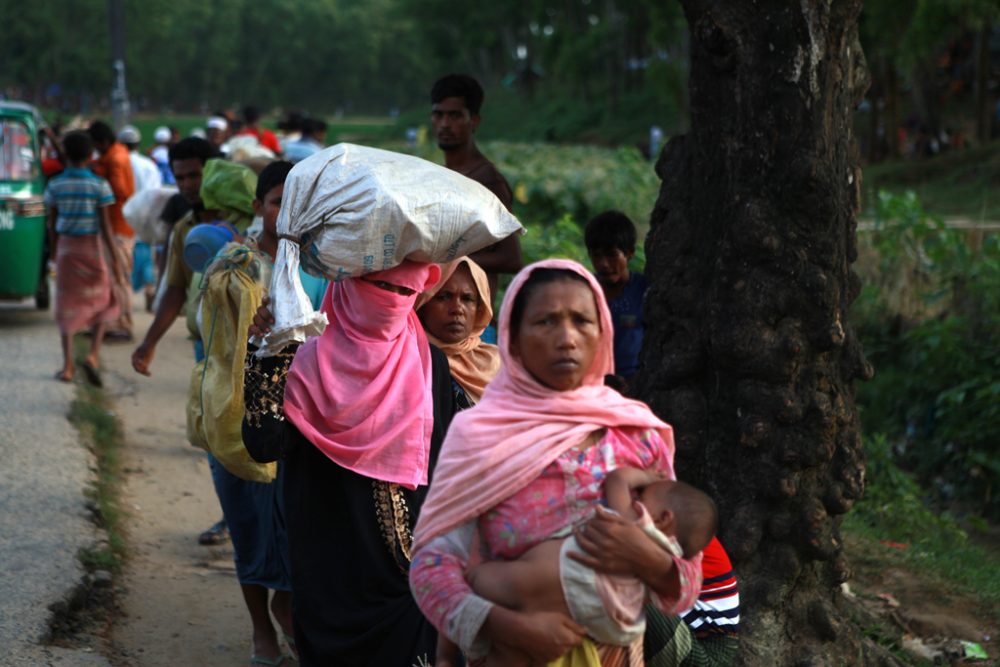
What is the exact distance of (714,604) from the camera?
3234mm

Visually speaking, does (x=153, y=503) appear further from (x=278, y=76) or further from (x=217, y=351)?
(x=278, y=76)

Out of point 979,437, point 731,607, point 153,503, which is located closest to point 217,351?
point 731,607

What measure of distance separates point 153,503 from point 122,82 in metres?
19.5

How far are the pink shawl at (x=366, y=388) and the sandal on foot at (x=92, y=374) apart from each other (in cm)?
668

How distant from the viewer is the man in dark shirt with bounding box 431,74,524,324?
5359 mm

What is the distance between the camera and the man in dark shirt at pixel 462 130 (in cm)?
536

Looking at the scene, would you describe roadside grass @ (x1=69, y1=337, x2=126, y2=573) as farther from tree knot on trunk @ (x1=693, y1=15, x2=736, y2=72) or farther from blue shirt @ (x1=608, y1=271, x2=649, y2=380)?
tree knot on trunk @ (x1=693, y1=15, x2=736, y2=72)

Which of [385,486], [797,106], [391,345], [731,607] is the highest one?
[797,106]

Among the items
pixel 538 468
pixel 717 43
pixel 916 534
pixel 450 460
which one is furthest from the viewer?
pixel 916 534

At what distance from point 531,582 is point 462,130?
3359mm

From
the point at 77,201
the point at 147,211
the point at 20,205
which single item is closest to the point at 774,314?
the point at 147,211

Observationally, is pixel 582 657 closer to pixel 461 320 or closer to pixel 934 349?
pixel 461 320

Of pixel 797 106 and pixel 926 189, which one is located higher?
pixel 797 106

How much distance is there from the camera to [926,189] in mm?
23641
